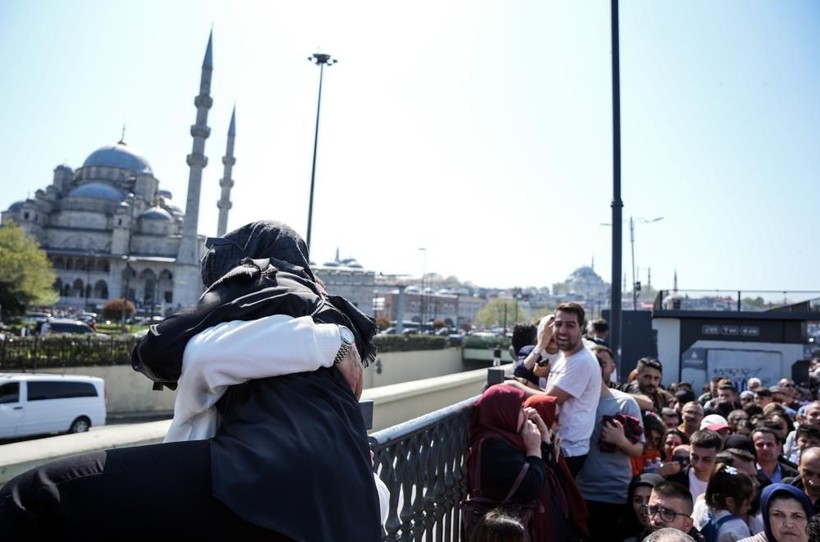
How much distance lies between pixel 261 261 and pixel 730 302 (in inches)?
875

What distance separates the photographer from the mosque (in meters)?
74.3

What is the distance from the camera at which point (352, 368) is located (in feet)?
A: 5.45

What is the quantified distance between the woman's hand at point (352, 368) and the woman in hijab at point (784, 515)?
2.84 meters

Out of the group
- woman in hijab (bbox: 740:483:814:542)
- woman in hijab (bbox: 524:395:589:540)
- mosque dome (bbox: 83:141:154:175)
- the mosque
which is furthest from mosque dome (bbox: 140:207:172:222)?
woman in hijab (bbox: 740:483:814:542)

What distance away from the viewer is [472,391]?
12.3 m

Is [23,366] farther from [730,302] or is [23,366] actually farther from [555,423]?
[730,302]

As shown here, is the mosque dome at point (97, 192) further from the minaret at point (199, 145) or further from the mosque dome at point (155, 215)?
the minaret at point (199, 145)

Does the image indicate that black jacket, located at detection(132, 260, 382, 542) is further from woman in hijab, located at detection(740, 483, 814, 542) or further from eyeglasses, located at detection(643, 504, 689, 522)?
woman in hijab, located at detection(740, 483, 814, 542)

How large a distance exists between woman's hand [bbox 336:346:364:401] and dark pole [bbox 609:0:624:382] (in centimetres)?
681

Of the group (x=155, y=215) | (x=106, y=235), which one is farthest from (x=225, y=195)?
(x=106, y=235)

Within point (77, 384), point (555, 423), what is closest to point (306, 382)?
point (555, 423)

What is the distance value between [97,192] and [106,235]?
21.9ft

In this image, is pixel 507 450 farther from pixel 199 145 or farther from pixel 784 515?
pixel 199 145

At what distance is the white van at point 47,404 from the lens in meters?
14.7
